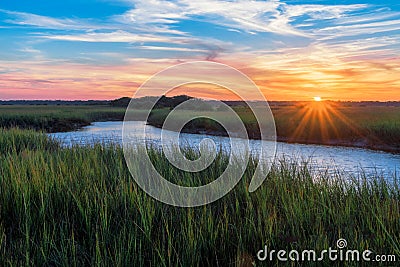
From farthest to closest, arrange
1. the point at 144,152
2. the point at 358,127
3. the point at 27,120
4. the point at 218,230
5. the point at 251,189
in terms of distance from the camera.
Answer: the point at 27,120
the point at 358,127
the point at 144,152
the point at 251,189
the point at 218,230

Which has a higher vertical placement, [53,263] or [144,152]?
[144,152]

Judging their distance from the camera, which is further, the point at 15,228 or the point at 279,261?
the point at 15,228

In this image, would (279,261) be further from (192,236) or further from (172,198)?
(172,198)

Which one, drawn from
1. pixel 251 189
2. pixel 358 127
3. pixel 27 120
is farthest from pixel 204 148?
pixel 27 120

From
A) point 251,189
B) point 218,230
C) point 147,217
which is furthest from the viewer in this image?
point 251,189

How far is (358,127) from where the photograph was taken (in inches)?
923

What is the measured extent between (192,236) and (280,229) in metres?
1.14

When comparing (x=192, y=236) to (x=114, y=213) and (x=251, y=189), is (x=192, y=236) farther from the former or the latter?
(x=251, y=189)

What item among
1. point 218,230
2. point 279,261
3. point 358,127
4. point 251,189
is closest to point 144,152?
point 251,189

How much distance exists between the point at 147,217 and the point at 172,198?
2.07ft

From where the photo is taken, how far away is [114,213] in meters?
4.80

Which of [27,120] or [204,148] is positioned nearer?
[204,148]

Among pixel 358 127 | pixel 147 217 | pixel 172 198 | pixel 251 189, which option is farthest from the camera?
pixel 358 127

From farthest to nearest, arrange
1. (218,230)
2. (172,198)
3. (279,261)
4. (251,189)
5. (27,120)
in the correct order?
1. (27,120)
2. (251,189)
3. (172,198)
4. (218,230)
5. (279,261)
